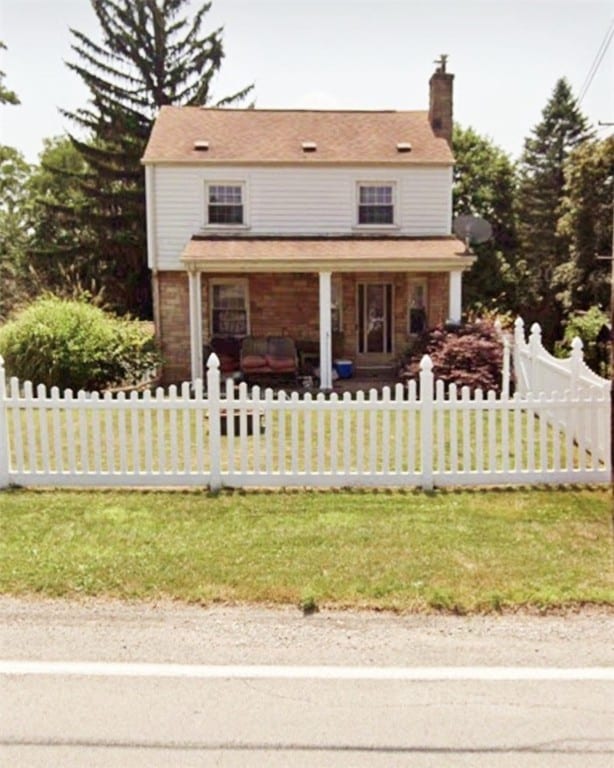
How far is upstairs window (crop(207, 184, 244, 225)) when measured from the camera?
18.2 m

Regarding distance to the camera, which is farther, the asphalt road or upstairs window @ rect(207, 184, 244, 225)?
upstairs window @ rect(207, 184, 244, 225)

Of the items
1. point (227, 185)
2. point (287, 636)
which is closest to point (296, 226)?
point (227, 185)

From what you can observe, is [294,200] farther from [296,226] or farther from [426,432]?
[426,432]

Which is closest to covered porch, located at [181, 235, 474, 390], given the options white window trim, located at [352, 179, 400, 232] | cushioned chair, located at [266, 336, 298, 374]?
white window trim, located at [352, 179, 400, 232]

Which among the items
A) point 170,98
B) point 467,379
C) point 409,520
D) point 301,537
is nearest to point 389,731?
point 301,537

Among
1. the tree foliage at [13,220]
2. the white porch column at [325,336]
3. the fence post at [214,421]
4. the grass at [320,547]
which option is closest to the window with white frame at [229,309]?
the white porch column at [325,336]

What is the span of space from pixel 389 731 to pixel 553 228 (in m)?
40.2

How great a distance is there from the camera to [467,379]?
540 inches

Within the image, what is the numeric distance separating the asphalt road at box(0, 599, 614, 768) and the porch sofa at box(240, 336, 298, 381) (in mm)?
11726

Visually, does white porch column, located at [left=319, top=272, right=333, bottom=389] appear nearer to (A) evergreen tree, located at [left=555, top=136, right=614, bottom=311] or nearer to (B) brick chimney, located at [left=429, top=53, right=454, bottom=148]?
Result: (B) brick chimney, located at [left=429, top=53, right=454, bottom=148]

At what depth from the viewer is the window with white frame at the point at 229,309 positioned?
1853 cm

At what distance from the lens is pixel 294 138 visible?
1941 centimetres

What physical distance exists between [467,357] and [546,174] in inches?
1194

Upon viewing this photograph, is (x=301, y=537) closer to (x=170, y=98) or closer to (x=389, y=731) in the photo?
(x=389, y=731)
